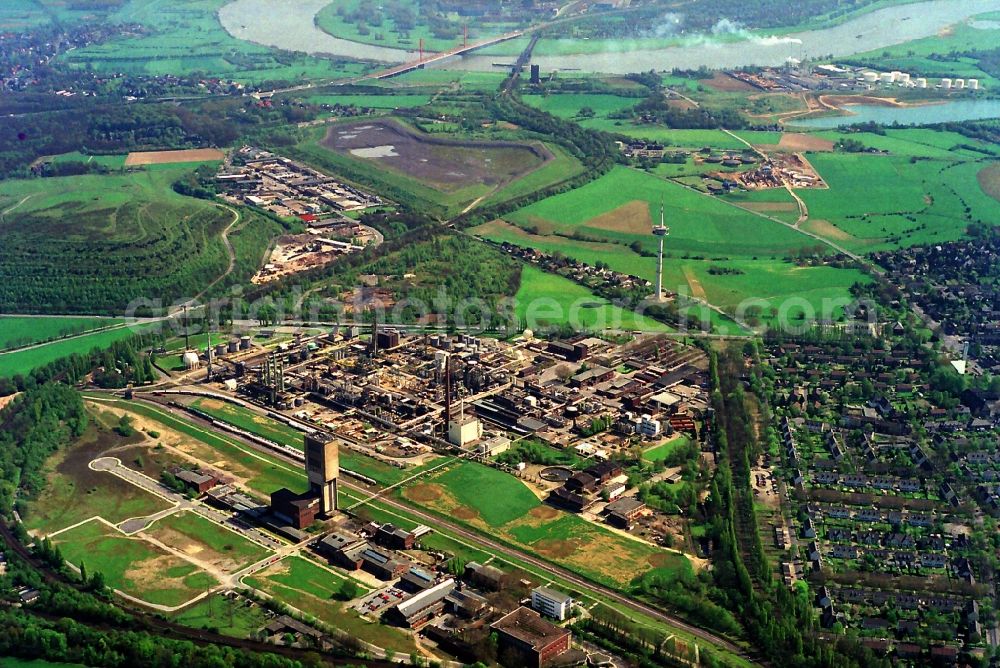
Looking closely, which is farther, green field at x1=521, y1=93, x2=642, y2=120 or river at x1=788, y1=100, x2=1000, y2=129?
green field at x1=521, y1=93, x2=642, y2=120

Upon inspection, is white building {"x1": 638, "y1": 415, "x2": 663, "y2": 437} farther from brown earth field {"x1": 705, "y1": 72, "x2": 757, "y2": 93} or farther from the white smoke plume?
the white smoke plume

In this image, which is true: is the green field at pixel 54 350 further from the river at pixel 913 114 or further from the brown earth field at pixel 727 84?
the brown earth field at pixel 727 84

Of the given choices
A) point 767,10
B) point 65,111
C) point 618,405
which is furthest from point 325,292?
point 767,10

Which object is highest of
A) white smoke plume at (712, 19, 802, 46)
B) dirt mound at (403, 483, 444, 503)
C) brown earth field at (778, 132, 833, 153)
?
white smoke plume at (712, 19, 802, 46)

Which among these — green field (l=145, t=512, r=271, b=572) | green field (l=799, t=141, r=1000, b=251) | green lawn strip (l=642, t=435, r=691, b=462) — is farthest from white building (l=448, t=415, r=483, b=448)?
green field (l=799, t=141, r=1000, b=251)

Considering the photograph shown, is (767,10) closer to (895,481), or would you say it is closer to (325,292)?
(325,292)

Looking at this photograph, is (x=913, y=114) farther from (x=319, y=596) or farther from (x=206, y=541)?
(x=319, y=596)
